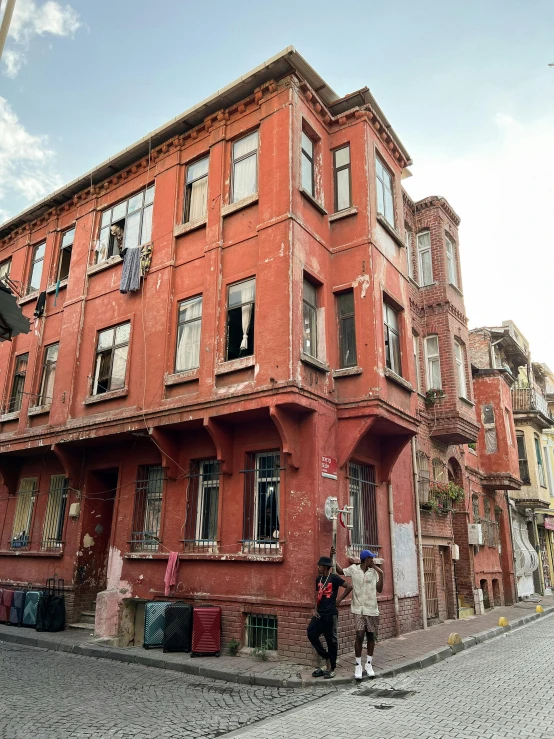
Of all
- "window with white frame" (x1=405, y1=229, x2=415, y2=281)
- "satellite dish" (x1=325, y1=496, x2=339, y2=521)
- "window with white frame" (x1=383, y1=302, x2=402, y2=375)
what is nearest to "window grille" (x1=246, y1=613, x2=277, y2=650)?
"satellite dish" (x1=325, y1=496, x2=339, y2=521)

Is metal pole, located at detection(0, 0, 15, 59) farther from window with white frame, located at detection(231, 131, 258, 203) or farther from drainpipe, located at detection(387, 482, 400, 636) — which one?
drainpipe, located at detection(387, 482, 400, 636)

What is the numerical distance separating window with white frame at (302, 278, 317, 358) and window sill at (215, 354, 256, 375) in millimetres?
1185

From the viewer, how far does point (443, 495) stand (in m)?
16.3

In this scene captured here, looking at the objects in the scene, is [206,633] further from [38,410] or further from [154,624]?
[38,410]

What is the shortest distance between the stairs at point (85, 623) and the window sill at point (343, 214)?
1131 cm

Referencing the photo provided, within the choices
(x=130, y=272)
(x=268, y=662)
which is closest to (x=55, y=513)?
(x=130, y=272)

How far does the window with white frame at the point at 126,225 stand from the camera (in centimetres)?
1561

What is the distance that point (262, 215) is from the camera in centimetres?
1241

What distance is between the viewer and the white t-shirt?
29.9ft

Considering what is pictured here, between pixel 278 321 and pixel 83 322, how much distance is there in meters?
7.26

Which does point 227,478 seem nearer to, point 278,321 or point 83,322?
point 278,321

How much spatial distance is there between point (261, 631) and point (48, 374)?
1038 cm

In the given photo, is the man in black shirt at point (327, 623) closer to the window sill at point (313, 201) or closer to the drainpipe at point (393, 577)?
the drainpipe at point (393, 577)

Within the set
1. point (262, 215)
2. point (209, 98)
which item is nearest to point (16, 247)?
point (209, 98)
